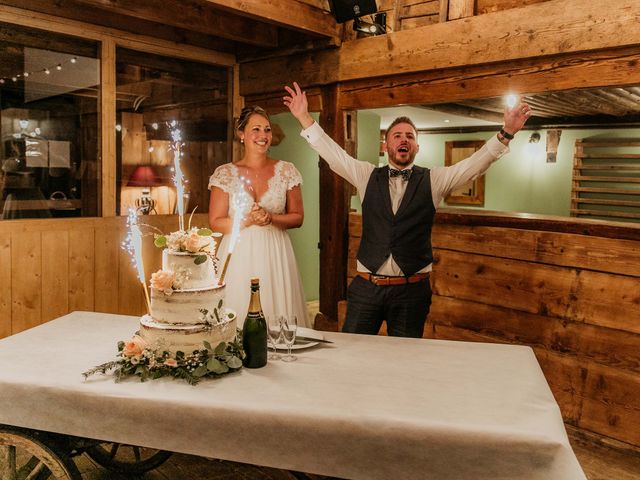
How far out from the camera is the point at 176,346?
2.09 m

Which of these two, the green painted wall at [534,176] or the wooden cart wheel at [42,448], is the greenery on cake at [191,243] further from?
the green painted wall at [534,176]

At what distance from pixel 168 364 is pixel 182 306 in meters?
0.21

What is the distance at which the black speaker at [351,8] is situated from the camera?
4.23m

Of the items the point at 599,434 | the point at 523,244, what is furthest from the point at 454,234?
the point at 599,434

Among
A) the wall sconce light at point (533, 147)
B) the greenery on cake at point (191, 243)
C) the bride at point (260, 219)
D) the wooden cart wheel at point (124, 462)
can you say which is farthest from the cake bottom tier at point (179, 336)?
the wall sconce light at point (533, 147)

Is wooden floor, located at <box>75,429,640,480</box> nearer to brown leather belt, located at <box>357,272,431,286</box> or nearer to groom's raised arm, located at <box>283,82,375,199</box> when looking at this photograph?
brown leather belt, located at <box>357,272,431,286</box>

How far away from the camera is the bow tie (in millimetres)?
3251

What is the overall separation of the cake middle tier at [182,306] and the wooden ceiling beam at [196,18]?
8.61 ft

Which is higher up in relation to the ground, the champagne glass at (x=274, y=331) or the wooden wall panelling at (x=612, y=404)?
the champagne glass at (x=274, y=331)

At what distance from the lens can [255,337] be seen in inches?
84.7

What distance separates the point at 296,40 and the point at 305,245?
2892mm

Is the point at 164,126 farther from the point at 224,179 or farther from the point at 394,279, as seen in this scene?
the point at 394,279

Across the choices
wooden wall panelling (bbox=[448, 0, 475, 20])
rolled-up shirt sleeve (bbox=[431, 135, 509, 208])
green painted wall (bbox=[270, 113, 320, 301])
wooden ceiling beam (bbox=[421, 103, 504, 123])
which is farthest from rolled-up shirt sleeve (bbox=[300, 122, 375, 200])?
wooden ceiling beam (bbox=[421, 103, 504, 123])

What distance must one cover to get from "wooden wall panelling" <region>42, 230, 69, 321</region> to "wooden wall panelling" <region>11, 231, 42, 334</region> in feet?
0.12
